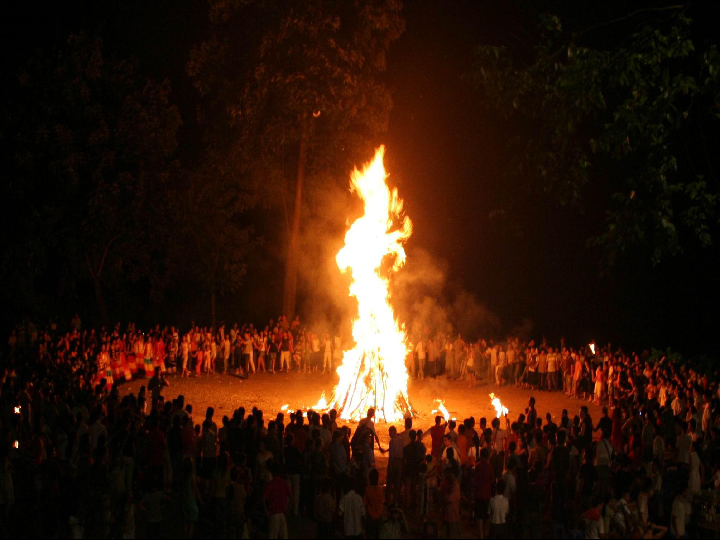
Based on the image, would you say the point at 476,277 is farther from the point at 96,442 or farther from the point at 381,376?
the point at 96,442

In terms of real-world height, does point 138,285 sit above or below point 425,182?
below

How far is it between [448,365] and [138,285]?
701 inches

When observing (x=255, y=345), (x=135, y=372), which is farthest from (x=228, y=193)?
(x=135, y=372)

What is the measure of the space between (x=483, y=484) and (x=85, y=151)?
24.0 metres

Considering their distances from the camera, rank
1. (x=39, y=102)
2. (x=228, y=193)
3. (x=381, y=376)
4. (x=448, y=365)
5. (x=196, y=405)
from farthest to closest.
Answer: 1. (x=228, y=193)
2. (x=39, y=102)
3. (x=448, y=365)
4. (x=196, y=405)
5. (x=381, y=376)

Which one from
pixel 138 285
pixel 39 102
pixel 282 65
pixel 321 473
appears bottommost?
pixel 321 473

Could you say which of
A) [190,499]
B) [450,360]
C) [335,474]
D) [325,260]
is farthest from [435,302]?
[190,499]

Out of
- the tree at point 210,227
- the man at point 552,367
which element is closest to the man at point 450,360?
the man at point 552,367

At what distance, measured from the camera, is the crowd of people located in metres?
10.5

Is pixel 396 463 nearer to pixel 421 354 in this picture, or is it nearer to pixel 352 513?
pixel 352 513

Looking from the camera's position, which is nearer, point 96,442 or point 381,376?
point 96,442

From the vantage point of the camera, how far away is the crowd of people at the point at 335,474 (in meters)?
10.5

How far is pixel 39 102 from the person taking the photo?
99.5 feet

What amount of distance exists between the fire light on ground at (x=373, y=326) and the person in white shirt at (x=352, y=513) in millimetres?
9451
